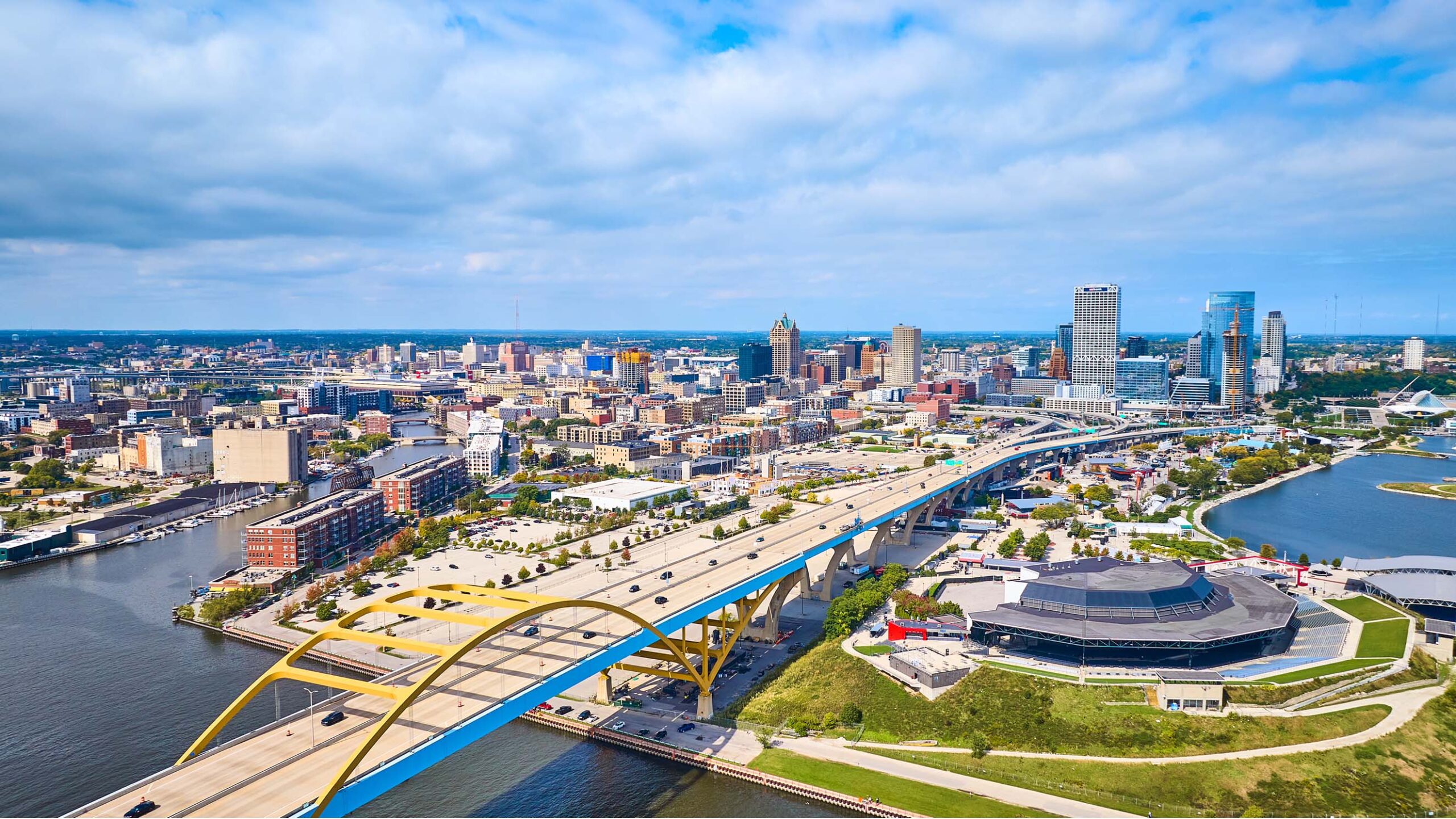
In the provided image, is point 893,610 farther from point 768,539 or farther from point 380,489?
point 380,489

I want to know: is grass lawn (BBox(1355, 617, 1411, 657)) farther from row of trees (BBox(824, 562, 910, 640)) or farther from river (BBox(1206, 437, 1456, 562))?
row of trees (BBox(824, 562, 910, 640))

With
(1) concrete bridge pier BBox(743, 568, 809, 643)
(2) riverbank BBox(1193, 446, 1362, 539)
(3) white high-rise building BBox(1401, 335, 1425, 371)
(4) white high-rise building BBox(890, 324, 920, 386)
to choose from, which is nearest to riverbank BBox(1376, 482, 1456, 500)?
(2) riverbank BBox(1193, 446, 1362, 539)

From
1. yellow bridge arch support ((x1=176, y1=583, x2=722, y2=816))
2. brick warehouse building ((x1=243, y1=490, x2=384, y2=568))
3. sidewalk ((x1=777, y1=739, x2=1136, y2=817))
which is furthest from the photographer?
brick warehouse building ((x1=243, y1=490, x2=384, y2=568))

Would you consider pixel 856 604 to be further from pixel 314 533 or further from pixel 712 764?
pixel 314 533

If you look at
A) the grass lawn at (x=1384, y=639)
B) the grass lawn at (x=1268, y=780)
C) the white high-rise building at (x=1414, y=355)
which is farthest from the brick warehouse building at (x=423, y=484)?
the white high-rise building at (x=1414, y=355)

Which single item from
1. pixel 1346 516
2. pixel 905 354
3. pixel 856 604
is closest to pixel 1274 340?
pixel 905 354

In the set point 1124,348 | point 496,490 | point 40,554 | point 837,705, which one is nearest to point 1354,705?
point 837,705
